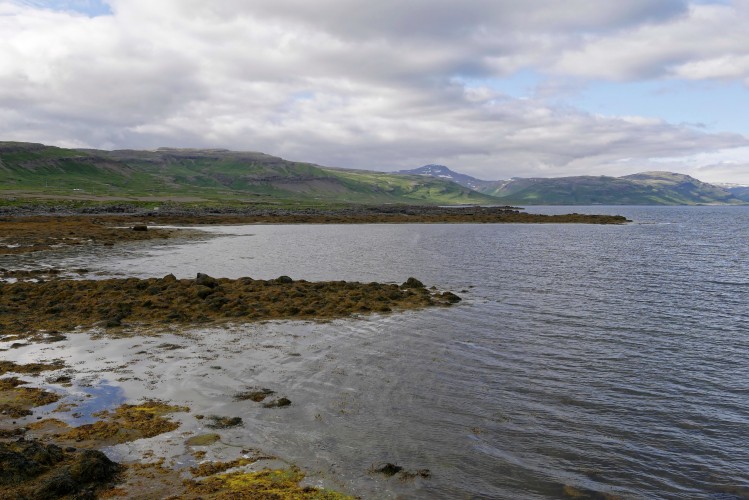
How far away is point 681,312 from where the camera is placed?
1256 inches

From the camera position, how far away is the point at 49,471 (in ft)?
37.4

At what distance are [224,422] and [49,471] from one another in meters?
4.54

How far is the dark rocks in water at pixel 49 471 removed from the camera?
34.9 ft

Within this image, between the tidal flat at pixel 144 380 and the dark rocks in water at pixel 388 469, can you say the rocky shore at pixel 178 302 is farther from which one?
the dark rocks in water at pixel 388 469

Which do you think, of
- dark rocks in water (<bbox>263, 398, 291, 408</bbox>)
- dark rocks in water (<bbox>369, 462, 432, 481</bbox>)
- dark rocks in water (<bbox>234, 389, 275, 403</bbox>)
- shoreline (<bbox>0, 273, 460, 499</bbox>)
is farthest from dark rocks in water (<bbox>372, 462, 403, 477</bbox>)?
dark rocks in water (<bbox>234, 389, 275, 403</bbox>)

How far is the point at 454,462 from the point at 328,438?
11.6 feet

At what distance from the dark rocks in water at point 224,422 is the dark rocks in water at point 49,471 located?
10.0 ft

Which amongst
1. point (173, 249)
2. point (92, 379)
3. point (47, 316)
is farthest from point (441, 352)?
point (173, 249)

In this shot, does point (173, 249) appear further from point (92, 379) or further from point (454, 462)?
point (454, 462)

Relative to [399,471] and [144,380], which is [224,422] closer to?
[144,380]

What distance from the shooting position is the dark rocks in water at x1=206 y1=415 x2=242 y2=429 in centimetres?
1456

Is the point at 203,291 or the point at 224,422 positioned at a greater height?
the point at 203,291

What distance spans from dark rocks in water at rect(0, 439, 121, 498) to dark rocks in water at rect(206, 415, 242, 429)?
3.06 m

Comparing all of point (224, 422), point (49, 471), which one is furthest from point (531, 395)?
point (49, 471)
